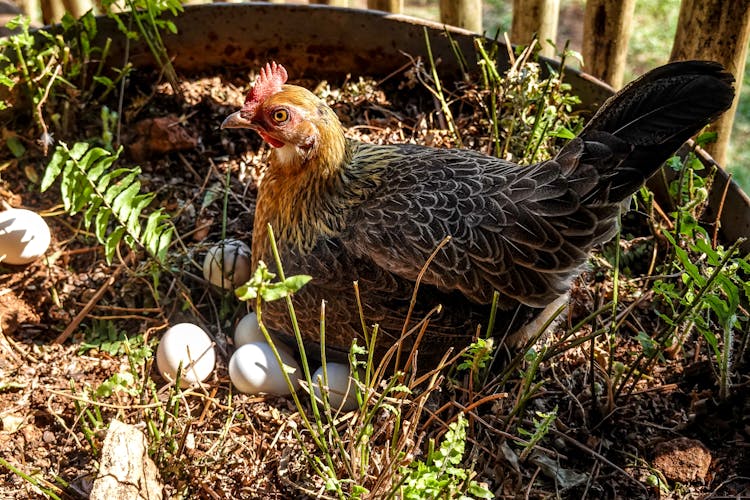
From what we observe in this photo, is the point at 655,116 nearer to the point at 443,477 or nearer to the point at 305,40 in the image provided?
the point at 443,477

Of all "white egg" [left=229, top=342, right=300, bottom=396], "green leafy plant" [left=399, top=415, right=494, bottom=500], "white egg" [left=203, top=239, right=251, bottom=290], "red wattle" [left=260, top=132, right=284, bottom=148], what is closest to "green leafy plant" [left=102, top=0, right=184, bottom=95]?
"red wattle" [left=260, top=132, right=284, bottom=148]

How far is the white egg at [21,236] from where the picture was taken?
2.63 m

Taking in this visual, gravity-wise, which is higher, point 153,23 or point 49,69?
point 153,23

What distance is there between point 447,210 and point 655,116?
26.1 inches

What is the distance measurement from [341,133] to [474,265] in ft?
2.09

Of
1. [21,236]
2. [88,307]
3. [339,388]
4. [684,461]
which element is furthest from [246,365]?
[684,461]

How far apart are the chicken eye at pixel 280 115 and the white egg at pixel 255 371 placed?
75 centimetres

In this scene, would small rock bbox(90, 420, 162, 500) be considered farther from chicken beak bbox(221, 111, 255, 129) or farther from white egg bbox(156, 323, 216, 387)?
chicken beak bbox(221, 111, 255, 129)

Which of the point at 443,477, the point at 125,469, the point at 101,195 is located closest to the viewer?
the point at 443,477

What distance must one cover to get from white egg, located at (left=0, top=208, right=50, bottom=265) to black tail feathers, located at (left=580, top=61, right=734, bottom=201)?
6.46ft

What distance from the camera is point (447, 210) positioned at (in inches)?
89.1

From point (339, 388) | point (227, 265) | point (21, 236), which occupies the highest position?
point (21, 236)

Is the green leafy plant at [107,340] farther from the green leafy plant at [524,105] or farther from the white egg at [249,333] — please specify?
the green leafy plant at [524,105]

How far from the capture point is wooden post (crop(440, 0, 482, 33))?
133 inches
